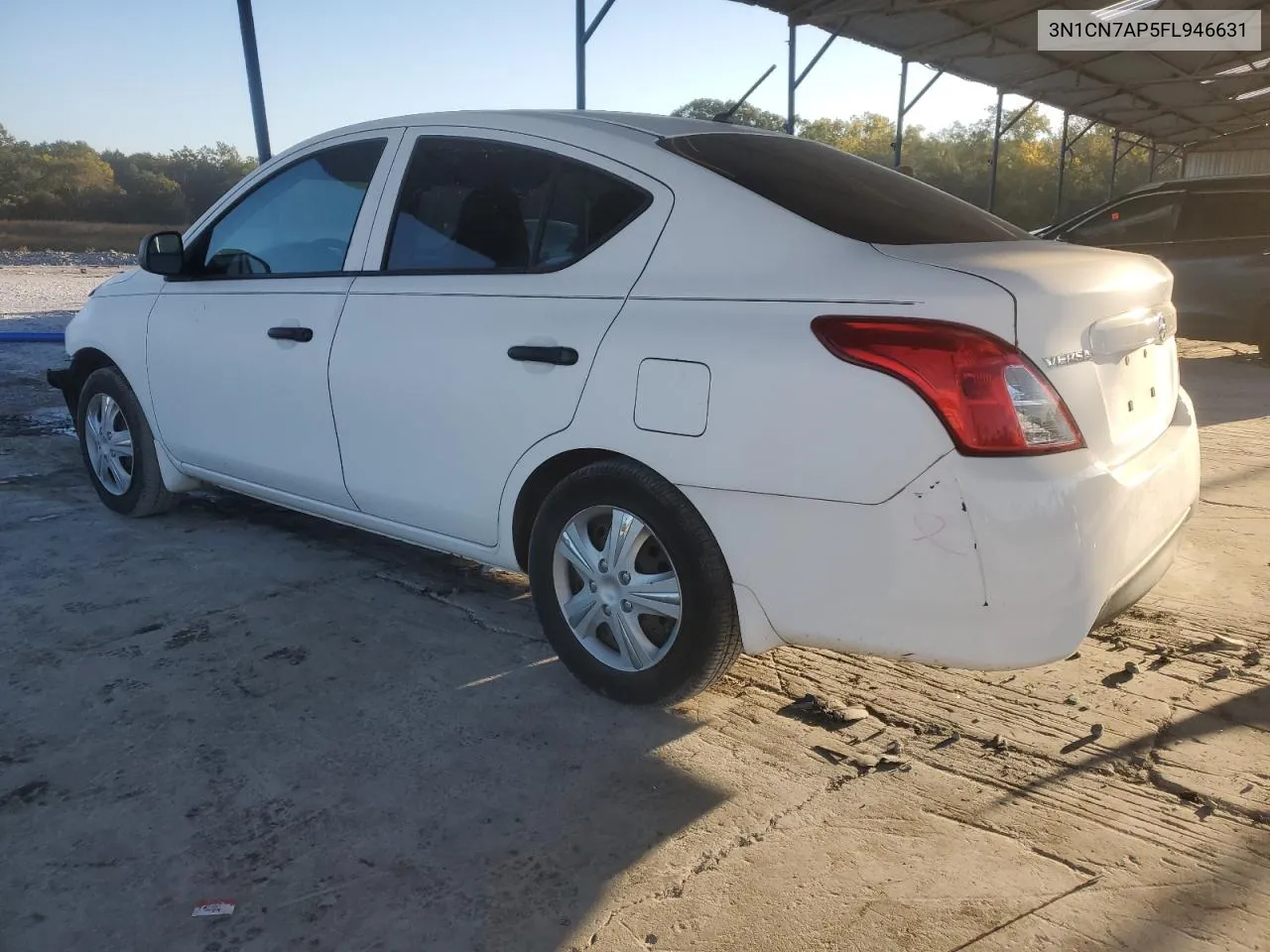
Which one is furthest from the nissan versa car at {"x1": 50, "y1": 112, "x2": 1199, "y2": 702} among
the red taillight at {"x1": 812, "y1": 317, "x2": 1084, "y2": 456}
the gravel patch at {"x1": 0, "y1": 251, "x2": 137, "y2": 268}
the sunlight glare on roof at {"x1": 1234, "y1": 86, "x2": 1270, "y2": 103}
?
the gravel patch at {"x1": 0, "y1": 251, "x2": 137, "y2": 268}

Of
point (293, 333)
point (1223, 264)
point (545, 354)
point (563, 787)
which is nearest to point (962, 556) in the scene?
point (563, 787)

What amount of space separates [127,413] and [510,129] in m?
2.44

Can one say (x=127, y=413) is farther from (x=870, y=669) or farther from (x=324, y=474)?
(x=870, y=669)

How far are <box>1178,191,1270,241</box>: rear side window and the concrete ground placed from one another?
22.1ft

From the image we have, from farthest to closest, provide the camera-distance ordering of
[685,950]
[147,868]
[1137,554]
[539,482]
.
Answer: [539,482] → [1137,554] → [147,868] → [685,950]

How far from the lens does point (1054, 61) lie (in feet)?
51.9

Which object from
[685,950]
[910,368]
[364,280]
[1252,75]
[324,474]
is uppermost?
[1252,75]

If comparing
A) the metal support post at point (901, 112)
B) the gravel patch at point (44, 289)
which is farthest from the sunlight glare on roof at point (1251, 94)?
the gravel patch at point (44, 289)

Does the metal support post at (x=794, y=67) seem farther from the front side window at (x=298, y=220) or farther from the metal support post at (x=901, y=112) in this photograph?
the front side window at (x=298, y=220)

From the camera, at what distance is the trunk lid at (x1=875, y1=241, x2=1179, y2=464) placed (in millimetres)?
2174

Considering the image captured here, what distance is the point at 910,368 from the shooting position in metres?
2.16

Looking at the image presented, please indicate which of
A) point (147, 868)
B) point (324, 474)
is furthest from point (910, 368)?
point (324, 474)

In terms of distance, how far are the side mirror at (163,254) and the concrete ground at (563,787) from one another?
1.27 m

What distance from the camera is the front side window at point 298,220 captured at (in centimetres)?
350
